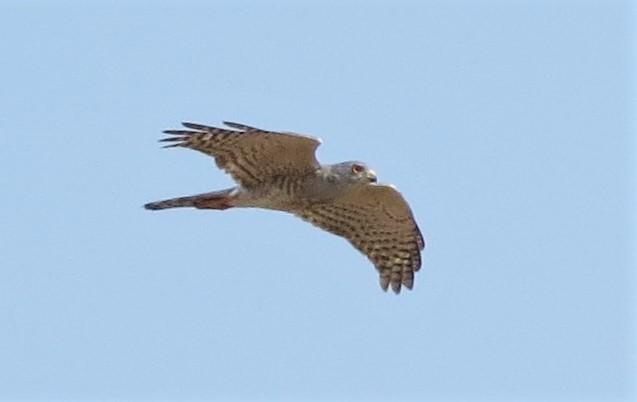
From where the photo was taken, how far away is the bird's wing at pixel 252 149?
15.5 m

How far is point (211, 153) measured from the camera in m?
15.8

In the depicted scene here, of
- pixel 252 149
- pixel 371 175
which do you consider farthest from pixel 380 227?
pixel 252 149

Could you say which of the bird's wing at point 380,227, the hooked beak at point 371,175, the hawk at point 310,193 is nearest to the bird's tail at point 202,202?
the hawk at point 310,193

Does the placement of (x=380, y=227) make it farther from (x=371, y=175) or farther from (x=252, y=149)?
(x=252, y=149)

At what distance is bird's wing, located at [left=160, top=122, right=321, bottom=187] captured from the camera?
15539 mm

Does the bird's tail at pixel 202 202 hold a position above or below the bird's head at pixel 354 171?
below

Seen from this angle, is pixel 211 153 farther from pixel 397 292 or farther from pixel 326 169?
pixel 397 292

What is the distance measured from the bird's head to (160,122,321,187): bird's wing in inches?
7.9

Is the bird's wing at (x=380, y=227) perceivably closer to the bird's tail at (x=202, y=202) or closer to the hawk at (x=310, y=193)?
the hawk at (x=310, y=193)

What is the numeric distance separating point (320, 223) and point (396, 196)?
75cm

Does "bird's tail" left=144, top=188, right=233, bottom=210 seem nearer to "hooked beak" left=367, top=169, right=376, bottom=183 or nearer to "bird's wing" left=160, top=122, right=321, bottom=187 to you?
"bird's wing" left=160, top=122, right=321, bottom=187

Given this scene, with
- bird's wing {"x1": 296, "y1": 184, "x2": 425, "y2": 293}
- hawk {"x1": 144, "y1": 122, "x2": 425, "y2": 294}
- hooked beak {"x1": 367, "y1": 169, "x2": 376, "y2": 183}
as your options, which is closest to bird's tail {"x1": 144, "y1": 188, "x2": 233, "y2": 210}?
hawk {"x1": 144, "y1": 122, "x2": 425, "y2": 294}

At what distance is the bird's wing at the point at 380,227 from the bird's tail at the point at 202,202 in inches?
29.6

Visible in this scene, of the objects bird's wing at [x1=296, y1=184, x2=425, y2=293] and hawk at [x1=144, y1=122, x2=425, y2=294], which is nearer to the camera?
hawk at [x1=144, y1=122, x2=425, y2=294]
